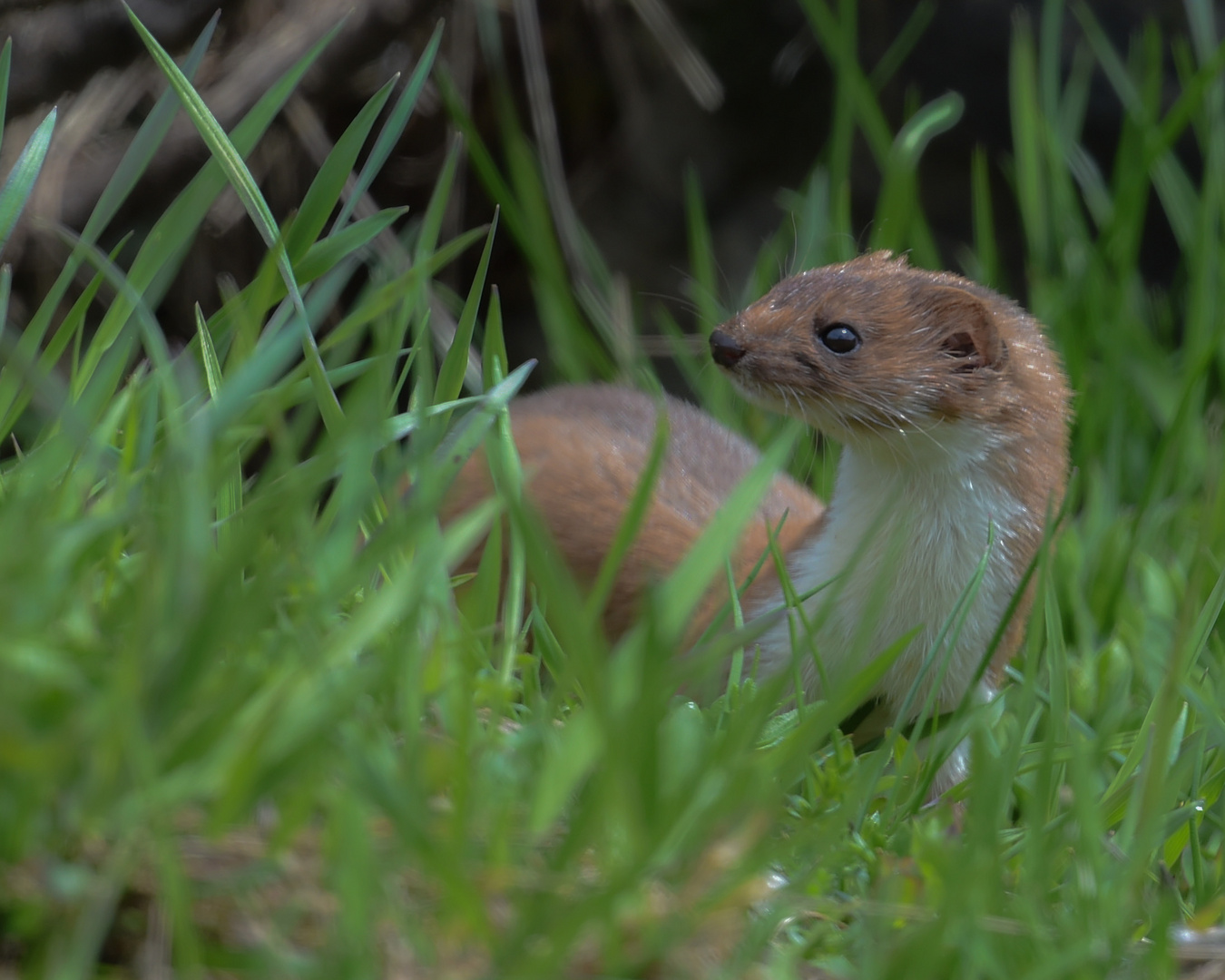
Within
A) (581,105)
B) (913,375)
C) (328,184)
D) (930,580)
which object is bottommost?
(930,580)

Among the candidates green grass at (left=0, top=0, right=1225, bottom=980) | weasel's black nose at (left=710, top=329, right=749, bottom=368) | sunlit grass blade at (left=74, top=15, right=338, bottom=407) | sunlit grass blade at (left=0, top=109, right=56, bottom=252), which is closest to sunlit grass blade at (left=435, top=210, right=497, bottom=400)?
green grass at (left=0, top=0, right=1225, bottom=980)

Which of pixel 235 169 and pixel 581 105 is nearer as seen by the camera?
pixel 235 169

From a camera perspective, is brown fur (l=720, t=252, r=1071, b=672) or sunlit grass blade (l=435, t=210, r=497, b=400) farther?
brown fur (l=720, t=252, r=1071, b=672)

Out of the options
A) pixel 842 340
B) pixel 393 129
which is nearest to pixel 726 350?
pixel 842 340

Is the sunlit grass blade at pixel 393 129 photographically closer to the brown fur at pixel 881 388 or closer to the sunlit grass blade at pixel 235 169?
the sunlit grass blade at pixel 235 169

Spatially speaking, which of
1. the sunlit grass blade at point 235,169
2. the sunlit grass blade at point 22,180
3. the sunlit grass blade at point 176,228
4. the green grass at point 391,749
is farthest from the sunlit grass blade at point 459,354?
the sunlit grass blade at point 22,180

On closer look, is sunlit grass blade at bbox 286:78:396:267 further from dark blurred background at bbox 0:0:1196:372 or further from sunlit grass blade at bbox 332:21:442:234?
dark blurred background at bbox 0:0:1196:372

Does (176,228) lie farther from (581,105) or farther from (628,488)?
(581,105)
